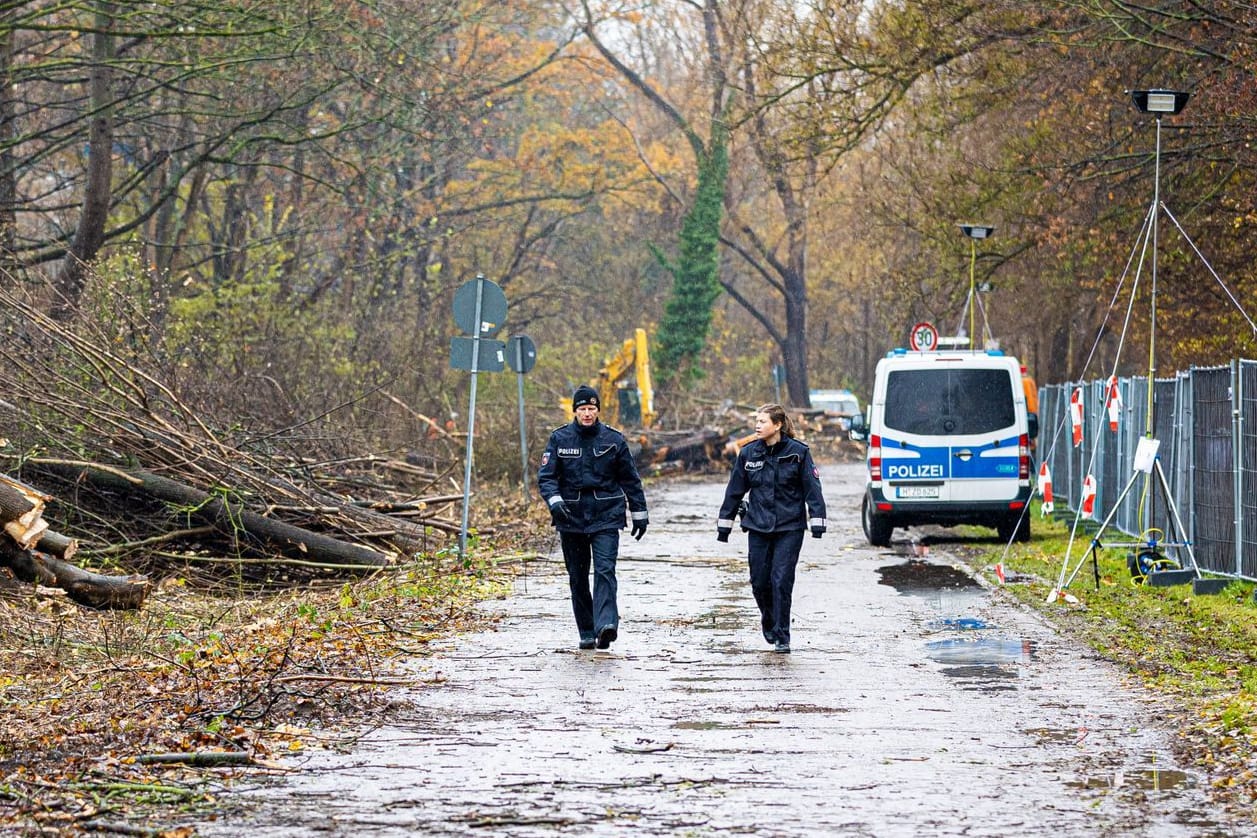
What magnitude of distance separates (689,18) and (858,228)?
8162 mm

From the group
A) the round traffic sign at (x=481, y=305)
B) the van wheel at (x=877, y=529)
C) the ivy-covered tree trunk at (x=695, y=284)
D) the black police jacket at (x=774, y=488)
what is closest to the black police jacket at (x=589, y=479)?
the black police jacket at (x=774, y=488)

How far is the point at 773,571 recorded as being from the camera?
12719mm

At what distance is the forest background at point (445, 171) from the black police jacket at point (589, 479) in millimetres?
5886

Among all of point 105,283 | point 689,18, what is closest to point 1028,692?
point 105,283

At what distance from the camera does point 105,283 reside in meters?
19.2

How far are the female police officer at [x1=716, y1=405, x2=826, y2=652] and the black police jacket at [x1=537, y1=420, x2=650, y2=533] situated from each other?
726 millimetres

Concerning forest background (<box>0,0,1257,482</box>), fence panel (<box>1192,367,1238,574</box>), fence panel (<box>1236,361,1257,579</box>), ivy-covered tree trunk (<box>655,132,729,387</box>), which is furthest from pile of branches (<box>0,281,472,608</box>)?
ivy-covered tree trunk (<box>655,132,729,387</box>)

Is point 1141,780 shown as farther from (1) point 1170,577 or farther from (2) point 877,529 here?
(2) point 877,529

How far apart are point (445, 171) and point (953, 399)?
76.4 feet

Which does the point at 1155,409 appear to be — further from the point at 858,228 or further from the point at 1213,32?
the point at 858,228

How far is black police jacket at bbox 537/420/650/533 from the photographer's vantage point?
12.7 metres

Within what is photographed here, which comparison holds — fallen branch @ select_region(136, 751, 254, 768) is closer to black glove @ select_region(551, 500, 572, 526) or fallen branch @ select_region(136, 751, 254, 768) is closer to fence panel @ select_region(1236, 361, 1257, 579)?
black glove @ select_region(551, 500, 572, 526)

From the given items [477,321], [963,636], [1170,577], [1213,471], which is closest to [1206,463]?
[1213,471]

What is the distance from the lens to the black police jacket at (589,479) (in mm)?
12695
